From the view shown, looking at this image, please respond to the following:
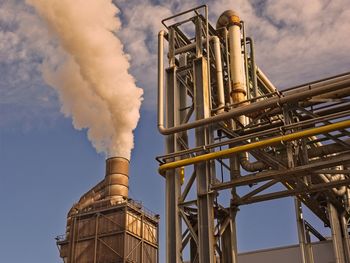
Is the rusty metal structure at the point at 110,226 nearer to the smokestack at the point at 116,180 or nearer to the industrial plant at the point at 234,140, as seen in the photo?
the smokestack at the point at 116,180

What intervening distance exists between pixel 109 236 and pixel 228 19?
21109mm

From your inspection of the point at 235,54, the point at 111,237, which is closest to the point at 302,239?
the point at 235,54

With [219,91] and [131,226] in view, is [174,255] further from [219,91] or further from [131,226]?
[131,226]

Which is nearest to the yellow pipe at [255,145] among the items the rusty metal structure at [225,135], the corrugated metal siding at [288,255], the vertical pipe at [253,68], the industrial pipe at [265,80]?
the rusty metal structure at [225,135]

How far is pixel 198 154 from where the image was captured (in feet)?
49.5

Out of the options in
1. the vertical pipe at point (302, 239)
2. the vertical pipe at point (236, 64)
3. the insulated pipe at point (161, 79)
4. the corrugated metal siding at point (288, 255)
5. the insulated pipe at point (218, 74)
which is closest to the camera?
the insulated pipe at point (161, 79)

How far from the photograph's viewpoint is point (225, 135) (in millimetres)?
15766

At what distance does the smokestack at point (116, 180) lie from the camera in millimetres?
36562

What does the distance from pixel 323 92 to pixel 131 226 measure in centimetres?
2399

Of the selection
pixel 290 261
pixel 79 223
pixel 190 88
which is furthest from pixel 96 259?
pixel 190 88

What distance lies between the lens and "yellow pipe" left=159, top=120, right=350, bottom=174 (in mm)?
13562

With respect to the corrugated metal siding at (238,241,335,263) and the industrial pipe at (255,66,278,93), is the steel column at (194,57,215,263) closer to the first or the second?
the industrial pipe at (255,66,278,93)

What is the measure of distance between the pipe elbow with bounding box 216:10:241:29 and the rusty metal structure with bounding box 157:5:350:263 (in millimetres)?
60

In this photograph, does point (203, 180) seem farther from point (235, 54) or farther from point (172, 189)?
point (235, 54)
